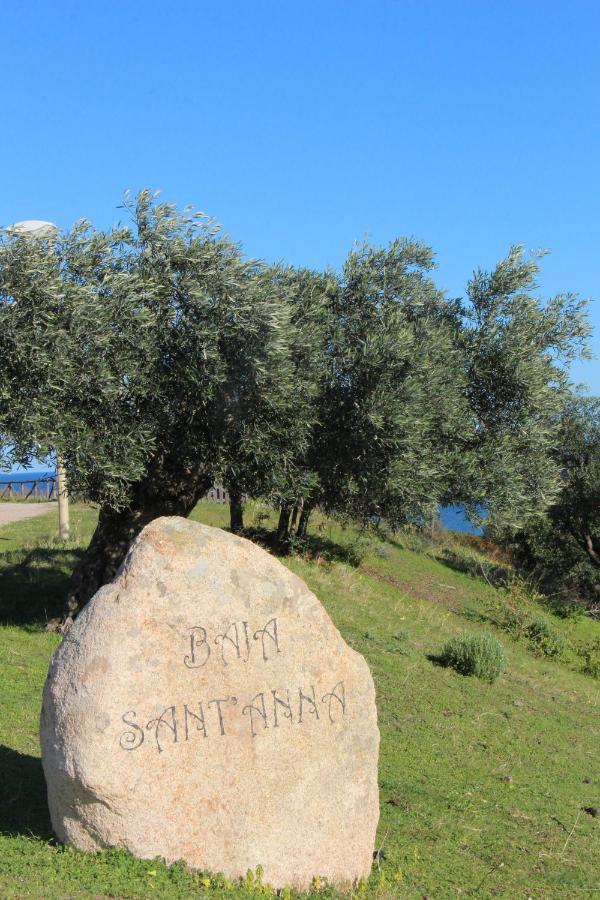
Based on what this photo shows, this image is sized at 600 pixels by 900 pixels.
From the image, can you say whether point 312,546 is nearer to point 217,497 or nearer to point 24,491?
point 217,497

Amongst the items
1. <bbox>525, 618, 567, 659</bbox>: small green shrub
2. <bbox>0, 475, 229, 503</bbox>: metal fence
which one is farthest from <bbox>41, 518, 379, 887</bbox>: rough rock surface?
<bbox>0, 475, 229, 503</bbox>: metal fence

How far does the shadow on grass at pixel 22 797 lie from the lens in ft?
23.5

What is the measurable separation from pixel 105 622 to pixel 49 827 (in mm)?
2113

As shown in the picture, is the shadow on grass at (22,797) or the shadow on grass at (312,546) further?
the shadow on grass at (312,546)

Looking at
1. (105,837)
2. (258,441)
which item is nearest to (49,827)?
(105,837)

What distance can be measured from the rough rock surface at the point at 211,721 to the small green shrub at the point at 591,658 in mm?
16852

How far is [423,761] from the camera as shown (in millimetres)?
11852

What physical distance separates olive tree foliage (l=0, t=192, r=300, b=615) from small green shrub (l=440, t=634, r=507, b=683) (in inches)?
249

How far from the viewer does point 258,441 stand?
13750mm

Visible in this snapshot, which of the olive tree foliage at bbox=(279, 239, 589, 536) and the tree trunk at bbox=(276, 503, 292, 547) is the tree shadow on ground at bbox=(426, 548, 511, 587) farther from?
the olive tree foliage at bbox=(279, 239, 589, 536)

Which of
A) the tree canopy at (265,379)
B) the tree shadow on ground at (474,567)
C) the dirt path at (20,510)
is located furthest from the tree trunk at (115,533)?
the tree shadow on ground at (474,567)

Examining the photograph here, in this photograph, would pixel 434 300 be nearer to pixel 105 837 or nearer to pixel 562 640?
pixel 562 640

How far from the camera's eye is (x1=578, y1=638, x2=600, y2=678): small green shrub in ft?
73.4

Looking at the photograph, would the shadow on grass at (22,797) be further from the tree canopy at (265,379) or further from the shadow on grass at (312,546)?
the shadow on grass at (312,546)
